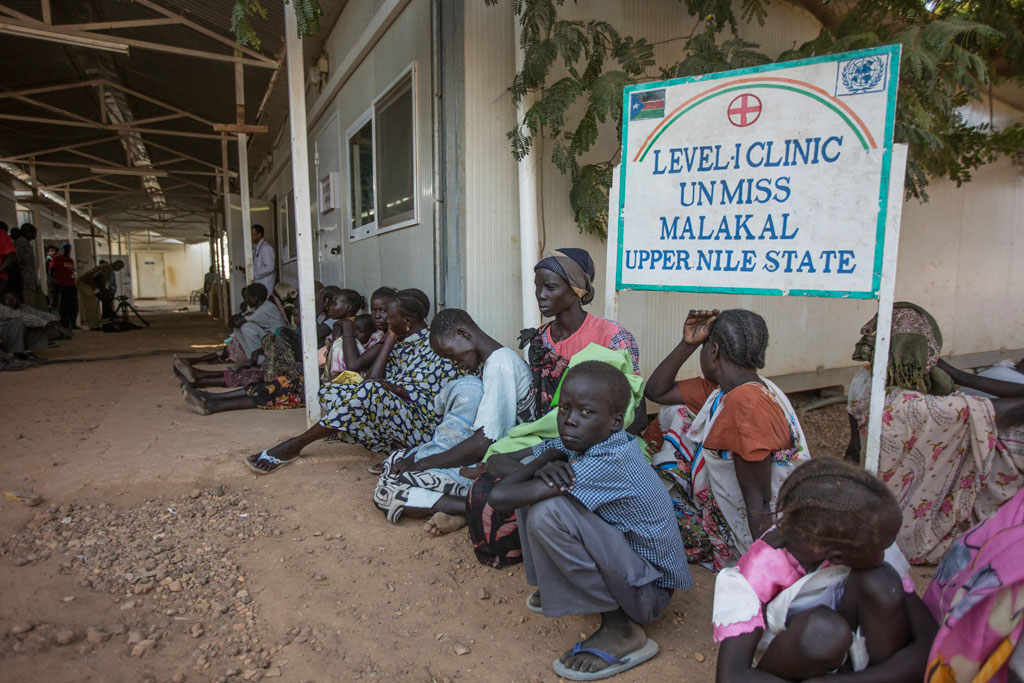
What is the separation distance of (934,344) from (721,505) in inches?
50.1

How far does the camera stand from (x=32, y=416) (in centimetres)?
445

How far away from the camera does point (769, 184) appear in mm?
2248

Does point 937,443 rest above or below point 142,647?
A: above

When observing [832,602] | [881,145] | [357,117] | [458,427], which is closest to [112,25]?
[357,117]

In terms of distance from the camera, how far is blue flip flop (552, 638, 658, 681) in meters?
1.80

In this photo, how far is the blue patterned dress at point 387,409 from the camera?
319cm

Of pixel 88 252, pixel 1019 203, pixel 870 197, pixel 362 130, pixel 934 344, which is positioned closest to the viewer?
pixel 870 197

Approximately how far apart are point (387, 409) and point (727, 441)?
182 centimetres

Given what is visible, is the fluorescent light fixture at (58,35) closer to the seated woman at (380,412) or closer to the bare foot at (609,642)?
the seated woman at (380,412)

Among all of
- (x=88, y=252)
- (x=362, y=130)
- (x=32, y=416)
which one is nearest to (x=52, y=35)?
(x=362, y=130)

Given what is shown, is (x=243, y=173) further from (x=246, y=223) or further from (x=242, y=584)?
(x=242, y=584)

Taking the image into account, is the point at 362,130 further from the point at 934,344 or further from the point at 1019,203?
the point at 1019,203

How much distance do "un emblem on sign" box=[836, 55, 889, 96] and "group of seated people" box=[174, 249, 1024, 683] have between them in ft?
2.84

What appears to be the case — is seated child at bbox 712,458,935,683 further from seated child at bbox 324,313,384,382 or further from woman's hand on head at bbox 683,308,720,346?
seated child at bbox 324,313,384,382
